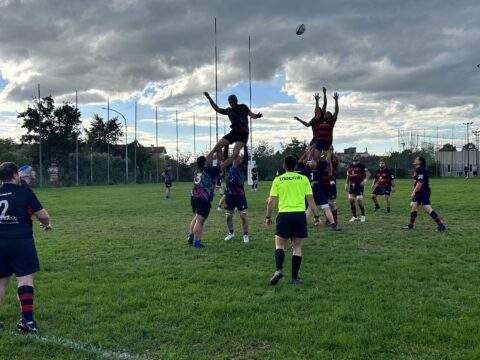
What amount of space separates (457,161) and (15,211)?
8726cm

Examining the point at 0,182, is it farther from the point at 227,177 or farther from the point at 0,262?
the point at 227,177

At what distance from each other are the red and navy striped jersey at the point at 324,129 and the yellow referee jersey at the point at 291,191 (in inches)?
194

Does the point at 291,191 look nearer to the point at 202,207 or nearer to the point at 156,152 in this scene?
the point at 202,207

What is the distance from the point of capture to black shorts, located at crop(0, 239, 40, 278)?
5184 millimetres

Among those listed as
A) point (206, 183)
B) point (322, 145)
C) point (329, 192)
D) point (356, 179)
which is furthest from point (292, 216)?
point (356, 179)

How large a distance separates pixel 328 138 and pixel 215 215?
23.1 feet

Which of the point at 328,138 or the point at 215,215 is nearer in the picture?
the point at 328,138

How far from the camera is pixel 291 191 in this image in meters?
7.00

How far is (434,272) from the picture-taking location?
24.2ft

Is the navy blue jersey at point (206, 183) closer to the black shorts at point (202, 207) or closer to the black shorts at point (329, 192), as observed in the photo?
the black shorts at point (202, 207)

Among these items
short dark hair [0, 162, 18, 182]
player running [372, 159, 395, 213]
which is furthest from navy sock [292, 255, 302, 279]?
player running [372, 159, 395, 213]

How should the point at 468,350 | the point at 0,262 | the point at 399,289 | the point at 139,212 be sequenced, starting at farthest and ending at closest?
the point at 139,212
the point at 399,289
the point at 0,262
the point at 468,350

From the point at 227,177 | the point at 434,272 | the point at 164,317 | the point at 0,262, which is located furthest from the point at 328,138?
the point at 0,262

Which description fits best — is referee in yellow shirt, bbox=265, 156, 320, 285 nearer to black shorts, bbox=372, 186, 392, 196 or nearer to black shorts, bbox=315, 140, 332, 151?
black shorts, bbox=315, 140, 332, 151
